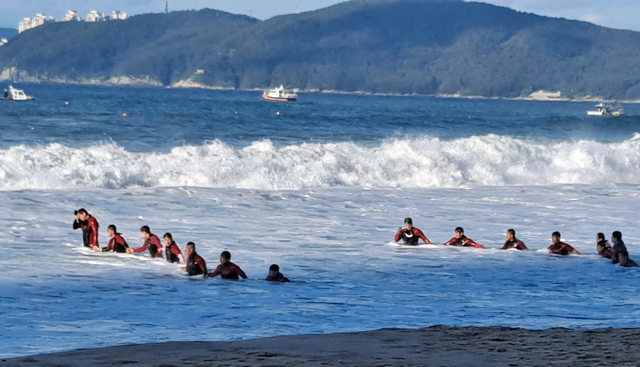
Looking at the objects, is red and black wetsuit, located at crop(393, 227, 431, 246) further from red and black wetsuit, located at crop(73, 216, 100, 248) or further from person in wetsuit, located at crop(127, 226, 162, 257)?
red and black wetsuit, located at crop(73, 216, 100, 248)

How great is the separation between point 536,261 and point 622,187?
57.4 ft

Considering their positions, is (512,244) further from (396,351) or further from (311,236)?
(396,351)

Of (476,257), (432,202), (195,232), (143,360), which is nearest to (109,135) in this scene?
(432,202)

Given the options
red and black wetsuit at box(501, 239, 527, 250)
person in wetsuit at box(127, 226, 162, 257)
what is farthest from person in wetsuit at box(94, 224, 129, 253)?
red and black wetsuit at box(501, 239, 527, 250)

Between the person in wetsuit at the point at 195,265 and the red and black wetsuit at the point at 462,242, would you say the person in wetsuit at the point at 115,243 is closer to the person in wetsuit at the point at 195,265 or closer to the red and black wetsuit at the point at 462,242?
the person in wetsuit at the point at 195,265

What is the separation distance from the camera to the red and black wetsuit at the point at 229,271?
659 inches

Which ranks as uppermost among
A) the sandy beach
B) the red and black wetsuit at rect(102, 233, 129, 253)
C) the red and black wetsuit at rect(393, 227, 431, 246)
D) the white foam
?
the white foam

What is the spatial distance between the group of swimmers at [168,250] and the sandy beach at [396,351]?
4595 mm

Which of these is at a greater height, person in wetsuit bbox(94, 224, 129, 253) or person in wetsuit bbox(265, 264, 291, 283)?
person in wetsuit bbox(94, 224, 129, 253)

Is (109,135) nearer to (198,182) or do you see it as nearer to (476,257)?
(198,182)

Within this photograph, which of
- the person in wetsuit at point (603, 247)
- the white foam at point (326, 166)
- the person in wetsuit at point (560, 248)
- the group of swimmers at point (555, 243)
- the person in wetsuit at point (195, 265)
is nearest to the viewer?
the person in wetsuit at point (195, 265)

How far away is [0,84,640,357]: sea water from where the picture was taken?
13.8 meters

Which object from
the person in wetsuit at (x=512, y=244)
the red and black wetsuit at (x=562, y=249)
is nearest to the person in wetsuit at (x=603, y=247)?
the red and black wetsuit at (x=562, y=249)

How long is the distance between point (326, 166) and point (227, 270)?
61.1 feet
